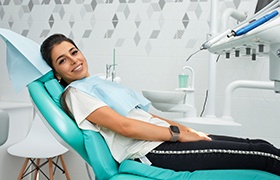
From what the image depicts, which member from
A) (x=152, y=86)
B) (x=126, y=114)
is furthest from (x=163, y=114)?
(x=126, y=114)

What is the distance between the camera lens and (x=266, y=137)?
2.40m

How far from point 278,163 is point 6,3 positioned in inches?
105

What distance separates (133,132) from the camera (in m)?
1.38

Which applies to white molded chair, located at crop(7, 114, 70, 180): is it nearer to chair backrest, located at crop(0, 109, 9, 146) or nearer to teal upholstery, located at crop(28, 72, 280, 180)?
teal upholstery, located at crop(28, 72, 280, 180)

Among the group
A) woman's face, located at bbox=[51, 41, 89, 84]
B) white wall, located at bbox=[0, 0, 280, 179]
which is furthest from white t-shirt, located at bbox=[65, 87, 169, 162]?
white wall, located at bbox=[0, 0, 280, 179]

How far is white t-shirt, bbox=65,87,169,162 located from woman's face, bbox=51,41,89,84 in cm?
15

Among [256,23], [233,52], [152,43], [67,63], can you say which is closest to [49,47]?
[67,63]

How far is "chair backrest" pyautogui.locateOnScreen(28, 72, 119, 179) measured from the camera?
51.3 inches

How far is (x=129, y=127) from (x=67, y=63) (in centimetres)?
46

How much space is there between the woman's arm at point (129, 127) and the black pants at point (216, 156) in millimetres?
53

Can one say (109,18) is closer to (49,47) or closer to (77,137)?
(49,47)

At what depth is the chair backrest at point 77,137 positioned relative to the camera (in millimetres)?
1302

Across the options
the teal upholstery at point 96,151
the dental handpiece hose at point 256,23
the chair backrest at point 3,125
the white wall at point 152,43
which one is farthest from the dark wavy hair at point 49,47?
the white wall at point 152,43

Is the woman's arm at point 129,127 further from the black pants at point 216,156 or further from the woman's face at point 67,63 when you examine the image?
the woman's face at point 67,63
